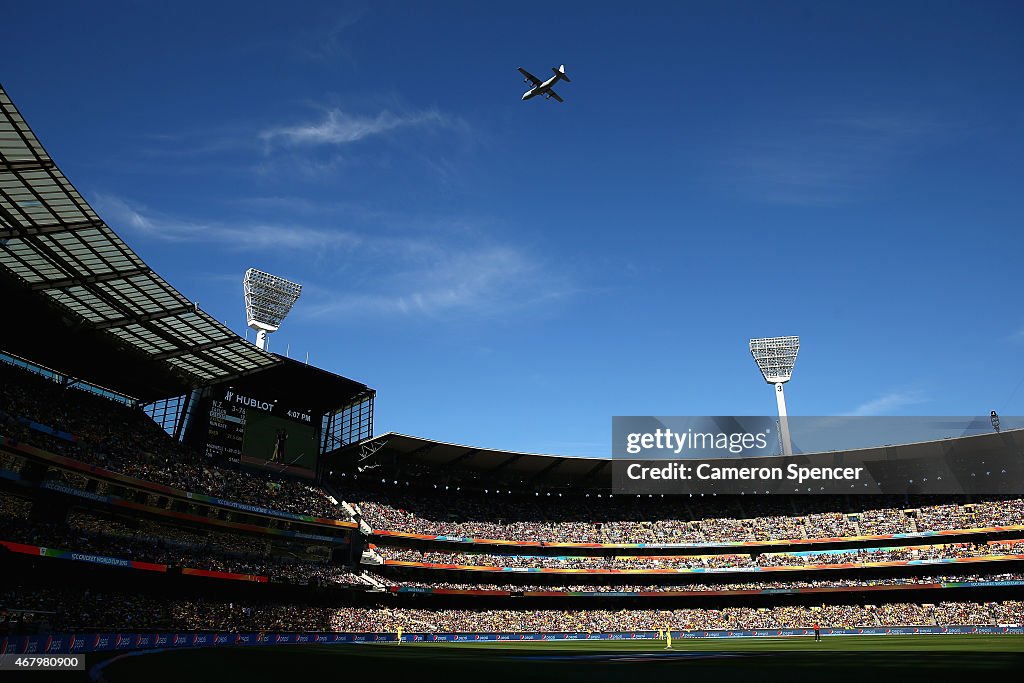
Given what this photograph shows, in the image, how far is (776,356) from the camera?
3861 inches

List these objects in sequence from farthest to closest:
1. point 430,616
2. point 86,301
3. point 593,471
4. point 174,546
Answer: point 593,471
point 430,616
point 174,546
point 86,301

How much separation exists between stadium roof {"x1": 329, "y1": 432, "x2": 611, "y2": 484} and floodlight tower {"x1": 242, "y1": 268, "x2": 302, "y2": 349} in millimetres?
16350

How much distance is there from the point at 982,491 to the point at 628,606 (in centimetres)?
3840

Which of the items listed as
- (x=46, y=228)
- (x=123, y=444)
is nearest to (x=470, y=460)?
(x=123, y=444)

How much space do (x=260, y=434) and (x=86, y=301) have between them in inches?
835

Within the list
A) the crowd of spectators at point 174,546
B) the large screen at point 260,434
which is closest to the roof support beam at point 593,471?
the crowd of spectators at point 174,546

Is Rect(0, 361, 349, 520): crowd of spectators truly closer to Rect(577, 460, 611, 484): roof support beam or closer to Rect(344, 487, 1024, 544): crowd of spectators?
Rect(344, 487, 1024, 544): crowd of spectators

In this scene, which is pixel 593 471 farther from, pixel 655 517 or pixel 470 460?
pixel 470 460

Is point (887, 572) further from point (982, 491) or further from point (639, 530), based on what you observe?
point (639, 530)

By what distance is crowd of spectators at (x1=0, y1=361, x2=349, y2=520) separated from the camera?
46.2m

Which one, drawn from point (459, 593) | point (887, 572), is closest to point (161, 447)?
point (459, 593)

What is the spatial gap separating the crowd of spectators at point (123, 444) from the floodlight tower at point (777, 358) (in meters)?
62.5

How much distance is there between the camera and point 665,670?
20688mm

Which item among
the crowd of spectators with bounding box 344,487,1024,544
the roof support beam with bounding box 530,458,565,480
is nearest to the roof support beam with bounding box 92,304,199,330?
the crowd of spectators with bounding box 344,487,1024,544
